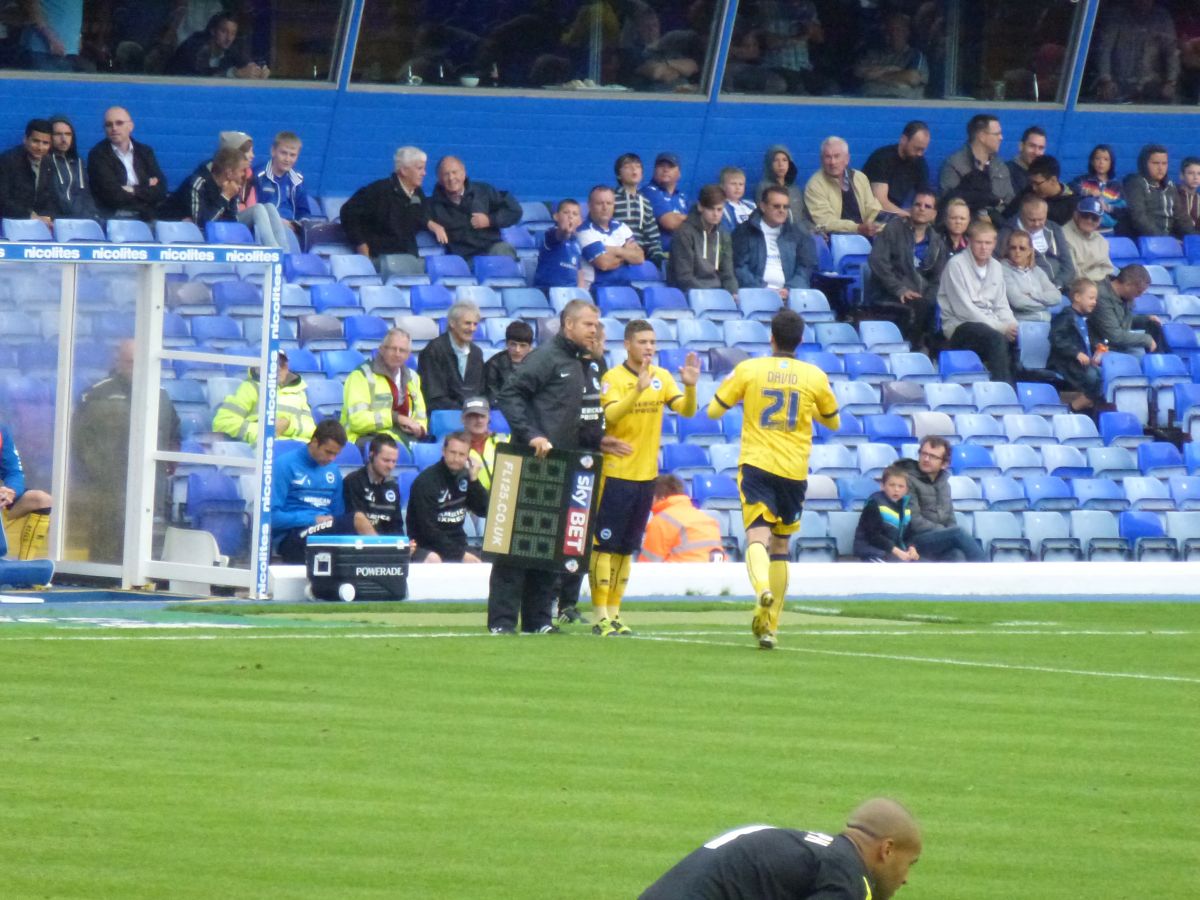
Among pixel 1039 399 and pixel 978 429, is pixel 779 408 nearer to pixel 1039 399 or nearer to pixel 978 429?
pixel 978 429

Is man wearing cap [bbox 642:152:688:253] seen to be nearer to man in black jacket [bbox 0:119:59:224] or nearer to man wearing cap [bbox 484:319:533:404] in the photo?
man wearing cap [bbox 484:319:533:404]

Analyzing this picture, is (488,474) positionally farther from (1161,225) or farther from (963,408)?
(1161,225)

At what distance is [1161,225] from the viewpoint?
27.6m

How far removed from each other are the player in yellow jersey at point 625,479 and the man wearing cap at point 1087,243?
11.8m

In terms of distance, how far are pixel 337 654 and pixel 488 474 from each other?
529 cm

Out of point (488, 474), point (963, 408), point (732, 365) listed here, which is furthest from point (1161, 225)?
point (488, 474)

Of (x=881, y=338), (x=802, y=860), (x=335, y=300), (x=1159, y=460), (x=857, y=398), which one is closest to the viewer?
(x=802, y=860)

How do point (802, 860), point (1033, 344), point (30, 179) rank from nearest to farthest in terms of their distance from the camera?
point (802, 860) < point (30, 179) < point (1033, 344)

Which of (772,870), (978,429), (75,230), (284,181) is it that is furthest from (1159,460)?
(772,870)

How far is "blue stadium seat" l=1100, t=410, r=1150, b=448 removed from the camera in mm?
24031

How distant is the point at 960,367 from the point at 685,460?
13.1ft

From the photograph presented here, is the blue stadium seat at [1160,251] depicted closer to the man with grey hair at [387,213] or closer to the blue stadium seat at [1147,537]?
the blue stadium seat at [1147,537]

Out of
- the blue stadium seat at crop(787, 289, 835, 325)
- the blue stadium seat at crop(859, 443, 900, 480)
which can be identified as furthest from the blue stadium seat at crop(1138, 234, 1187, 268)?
the blue stadium seat at crop(859, 443, 900, 480)

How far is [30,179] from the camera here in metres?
21.2
